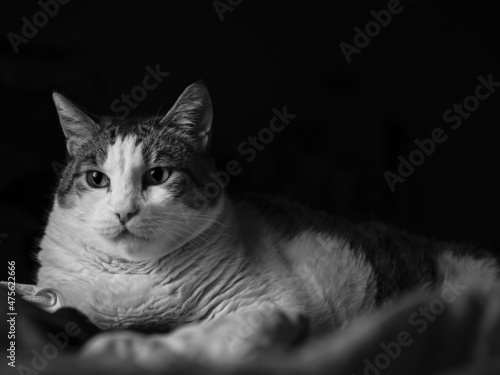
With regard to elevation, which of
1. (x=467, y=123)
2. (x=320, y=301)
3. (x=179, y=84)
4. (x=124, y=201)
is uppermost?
(x=179, y=84)

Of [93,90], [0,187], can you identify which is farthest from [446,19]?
[0,187]

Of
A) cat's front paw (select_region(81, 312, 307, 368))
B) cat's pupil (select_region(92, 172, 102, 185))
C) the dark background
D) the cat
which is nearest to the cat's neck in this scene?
the cat

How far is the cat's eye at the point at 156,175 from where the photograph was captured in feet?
4.70

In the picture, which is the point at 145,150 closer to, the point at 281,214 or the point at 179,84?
the point at 281,214

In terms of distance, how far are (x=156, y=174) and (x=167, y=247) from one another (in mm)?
170

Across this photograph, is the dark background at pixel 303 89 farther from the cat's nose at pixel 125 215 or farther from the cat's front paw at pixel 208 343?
the cat's front paw at pixel 208 343

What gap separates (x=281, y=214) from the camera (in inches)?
71.4

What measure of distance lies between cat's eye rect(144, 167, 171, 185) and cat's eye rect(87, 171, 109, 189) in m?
0.09

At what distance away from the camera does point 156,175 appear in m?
1.45

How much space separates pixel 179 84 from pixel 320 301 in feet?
3.05

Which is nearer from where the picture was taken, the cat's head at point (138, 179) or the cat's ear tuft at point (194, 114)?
the cat's head at point (138, 179)

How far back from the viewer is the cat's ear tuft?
153 cm

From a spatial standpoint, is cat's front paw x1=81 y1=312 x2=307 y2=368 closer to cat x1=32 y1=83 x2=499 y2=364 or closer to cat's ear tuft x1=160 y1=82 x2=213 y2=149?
cat x1=32 y1=83 x2=499 y2=364

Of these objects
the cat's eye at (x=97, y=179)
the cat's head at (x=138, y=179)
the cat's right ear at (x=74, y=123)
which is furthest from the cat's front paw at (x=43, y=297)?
the cat's right ear at (x=74, y=123)
